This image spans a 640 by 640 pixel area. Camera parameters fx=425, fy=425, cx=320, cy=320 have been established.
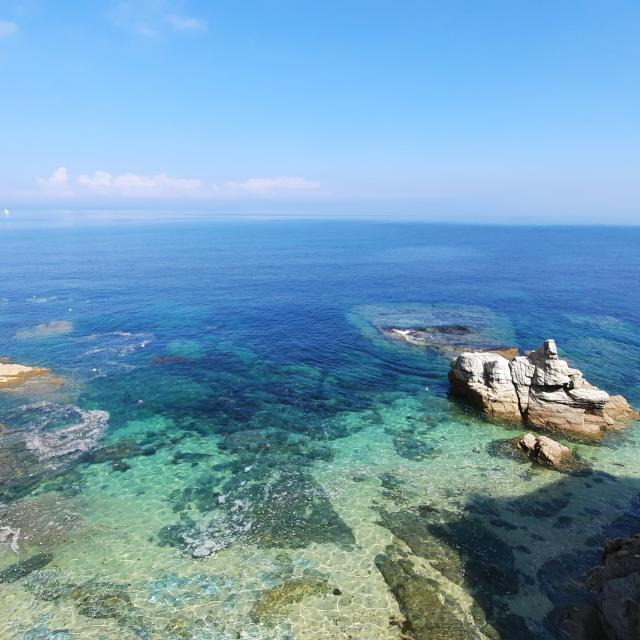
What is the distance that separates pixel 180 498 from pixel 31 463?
11973 millimetres

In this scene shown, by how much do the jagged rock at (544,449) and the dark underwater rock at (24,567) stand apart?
31129 mm

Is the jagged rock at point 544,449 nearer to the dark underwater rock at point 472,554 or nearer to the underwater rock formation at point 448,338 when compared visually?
the dark underwater rock at point 472,554

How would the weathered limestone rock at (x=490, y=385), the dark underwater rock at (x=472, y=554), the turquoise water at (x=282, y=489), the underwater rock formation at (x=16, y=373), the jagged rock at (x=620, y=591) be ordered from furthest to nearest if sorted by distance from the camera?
the underwater rock formation at (x=16, y=373) → the weathered limestone rock at (x=490, y=385) → the turquoise water at (x=282, y=489) → the dark underwater rock at (x=472, y=554) → the jagged rock at (x=620, y=591)

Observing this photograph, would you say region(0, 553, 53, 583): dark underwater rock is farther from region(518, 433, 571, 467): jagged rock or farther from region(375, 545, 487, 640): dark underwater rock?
region(518, 433, 571, 467): jagged rock

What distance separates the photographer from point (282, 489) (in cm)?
2791

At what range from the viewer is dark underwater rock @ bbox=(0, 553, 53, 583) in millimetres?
21094

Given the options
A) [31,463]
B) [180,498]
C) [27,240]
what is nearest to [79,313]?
[31,463]

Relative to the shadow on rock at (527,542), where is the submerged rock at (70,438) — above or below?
below

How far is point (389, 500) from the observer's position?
26953 millimetres

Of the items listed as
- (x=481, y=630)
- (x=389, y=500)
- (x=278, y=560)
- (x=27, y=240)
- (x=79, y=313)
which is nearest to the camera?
(x=481, y=630)

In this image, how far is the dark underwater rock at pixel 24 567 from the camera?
21.1 meters

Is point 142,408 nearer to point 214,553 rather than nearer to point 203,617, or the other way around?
point 214,553

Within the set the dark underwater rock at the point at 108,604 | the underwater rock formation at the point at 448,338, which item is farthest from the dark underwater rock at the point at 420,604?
the underwater rock formation at the point at 448,338

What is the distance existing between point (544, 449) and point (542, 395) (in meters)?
6.60
